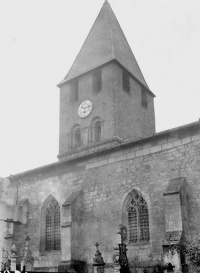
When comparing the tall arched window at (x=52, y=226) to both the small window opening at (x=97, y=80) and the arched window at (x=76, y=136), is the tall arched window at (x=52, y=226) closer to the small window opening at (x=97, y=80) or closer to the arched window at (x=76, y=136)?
the arched window at (x=76, y=136)

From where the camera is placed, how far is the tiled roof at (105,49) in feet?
96.7

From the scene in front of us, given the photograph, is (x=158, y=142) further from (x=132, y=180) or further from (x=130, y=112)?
(x=130, y=112)

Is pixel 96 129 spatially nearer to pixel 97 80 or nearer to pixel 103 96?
pixel 103 96

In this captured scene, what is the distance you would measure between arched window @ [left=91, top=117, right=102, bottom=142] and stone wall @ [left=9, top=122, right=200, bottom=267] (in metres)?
6.66

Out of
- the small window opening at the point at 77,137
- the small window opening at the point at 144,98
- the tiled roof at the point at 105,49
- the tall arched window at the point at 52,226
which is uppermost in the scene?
the tiled roof at the point at 105,49

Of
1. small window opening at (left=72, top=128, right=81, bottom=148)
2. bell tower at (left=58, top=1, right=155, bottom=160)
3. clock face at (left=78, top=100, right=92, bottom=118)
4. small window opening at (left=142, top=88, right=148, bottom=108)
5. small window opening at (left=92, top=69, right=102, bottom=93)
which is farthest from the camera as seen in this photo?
small window opening at (left=142, top=88, right=148, bottom=108)

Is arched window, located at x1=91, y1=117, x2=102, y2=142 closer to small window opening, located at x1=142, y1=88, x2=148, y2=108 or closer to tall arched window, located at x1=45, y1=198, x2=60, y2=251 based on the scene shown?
small window opening, located at x1=142, y1=88, x2=148, y2=108

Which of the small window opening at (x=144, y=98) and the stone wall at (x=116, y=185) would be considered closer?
the stone wall at (x=116, y=185)

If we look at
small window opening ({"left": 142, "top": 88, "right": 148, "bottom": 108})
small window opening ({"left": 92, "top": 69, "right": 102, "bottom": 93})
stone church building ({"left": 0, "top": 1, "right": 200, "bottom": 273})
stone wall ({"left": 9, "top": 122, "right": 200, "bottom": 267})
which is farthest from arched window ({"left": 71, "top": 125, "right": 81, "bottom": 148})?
stone wall ({"left": 9, "top": 122, "right": 200, "bottom": 267})

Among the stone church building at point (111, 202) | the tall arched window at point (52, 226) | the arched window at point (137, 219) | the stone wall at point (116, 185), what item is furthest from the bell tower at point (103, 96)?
the arched window at point (137, 219)

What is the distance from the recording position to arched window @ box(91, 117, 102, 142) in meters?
27.8

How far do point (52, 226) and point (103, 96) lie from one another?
11028 millimetres

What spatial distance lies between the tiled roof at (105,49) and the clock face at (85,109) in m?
2.41

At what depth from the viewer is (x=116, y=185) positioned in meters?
18.8
